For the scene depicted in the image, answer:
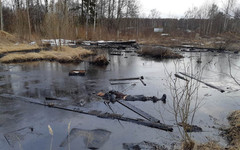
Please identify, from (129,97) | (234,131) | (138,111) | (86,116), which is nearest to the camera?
(234,131)

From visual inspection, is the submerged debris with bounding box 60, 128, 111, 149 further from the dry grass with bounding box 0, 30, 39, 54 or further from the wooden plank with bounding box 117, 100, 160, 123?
the dry grass with bounding box 0, 30, 39, 54

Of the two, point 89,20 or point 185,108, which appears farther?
point 89,20

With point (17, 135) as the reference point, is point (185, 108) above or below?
above

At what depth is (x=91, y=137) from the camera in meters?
3.58

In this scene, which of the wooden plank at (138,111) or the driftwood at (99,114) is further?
→ the wooden plank at (138,111)

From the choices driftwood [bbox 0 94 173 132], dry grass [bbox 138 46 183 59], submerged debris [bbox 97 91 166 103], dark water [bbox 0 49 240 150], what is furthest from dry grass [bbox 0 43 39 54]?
submerged debris [bbox 97 91 166 103]

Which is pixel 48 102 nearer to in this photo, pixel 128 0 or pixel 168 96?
pixel 168 96

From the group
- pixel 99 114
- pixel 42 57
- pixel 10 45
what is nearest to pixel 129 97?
pixel 99 114

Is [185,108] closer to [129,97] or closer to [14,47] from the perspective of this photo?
[129,97]

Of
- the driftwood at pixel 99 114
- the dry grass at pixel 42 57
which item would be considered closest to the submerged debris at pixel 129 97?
the driftwood at pixel 99 114

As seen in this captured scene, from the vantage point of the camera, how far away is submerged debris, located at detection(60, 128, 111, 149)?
3.36 meters

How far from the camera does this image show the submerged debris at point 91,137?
3.36 metres

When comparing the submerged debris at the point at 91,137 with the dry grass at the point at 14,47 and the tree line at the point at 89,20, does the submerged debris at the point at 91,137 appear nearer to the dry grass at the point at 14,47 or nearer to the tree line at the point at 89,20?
the tree line at the point at 89,20

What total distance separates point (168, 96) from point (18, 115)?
431 centimetres
